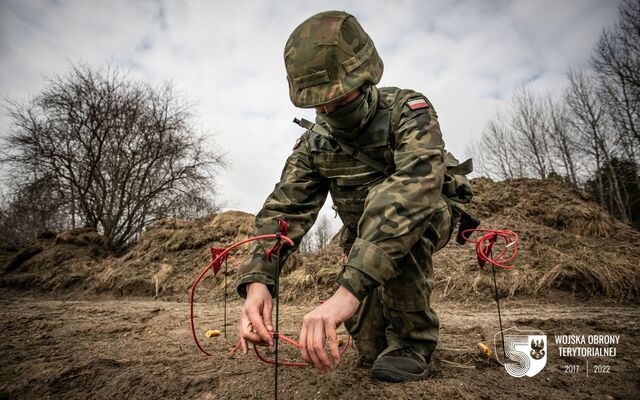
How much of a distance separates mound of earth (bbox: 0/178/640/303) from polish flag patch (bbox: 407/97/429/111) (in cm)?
381

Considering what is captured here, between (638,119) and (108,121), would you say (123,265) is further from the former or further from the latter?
(638,119)

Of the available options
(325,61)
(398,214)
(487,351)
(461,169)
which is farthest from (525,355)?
(325,61)

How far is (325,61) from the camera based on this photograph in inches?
53.2

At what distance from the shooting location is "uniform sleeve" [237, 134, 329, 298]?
1.39 metres

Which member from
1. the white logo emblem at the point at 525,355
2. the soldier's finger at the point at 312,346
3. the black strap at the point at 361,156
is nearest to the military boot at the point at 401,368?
the white logo emblem at the point at 525,355

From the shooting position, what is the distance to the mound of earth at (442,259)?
4422 millimetres

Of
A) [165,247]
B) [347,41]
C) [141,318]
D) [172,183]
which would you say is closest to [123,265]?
[165,247]

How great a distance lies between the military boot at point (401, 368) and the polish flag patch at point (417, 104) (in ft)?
3.83

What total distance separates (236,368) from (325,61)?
65.1 inches

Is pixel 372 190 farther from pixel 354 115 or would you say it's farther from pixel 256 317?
pixel 256 317

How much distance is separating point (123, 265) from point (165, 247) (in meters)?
0.87

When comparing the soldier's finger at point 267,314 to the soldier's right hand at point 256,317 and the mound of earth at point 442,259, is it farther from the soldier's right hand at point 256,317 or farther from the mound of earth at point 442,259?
the mound of earth at point 442,259

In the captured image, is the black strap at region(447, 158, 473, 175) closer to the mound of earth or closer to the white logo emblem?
the white logo emblem

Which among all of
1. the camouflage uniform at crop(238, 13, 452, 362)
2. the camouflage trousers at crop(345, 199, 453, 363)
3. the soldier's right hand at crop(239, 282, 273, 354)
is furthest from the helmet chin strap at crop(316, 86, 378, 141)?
the soldier's right hand at crop(239, 282, 273, 354)
